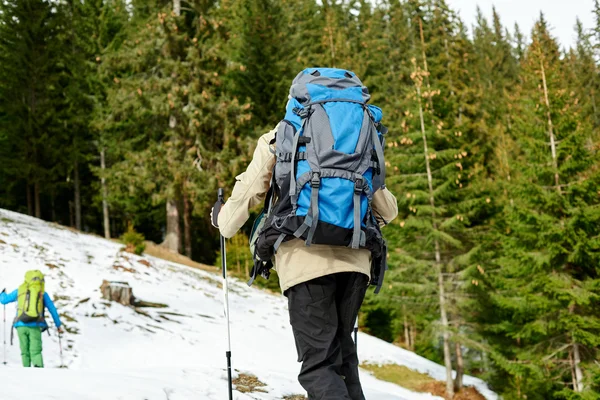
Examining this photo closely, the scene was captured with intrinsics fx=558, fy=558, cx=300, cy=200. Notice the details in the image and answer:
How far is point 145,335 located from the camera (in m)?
11.0

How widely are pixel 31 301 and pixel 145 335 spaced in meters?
3.22

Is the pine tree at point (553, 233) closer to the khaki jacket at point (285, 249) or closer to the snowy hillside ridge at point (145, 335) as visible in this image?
the snowy hillside ridge at point (145, 335)

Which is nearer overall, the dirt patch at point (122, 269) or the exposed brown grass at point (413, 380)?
the exposed brown grass at point (413, 380)

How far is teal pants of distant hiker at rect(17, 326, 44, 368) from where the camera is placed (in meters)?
8.08

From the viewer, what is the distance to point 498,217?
862 inches

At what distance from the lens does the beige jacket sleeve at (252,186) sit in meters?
3.11

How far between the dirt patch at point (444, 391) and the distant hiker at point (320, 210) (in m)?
13.3

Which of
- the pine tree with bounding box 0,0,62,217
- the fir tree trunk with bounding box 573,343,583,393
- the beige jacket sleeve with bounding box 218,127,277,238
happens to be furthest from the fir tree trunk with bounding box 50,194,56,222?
the beige jacket sleeve with bounding box 218,127,277,238

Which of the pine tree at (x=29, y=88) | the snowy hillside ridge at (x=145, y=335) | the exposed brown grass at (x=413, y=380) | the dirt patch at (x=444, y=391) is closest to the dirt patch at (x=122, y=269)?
the snowy hillside ridge at (x=145, y=335)

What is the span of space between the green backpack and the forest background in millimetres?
11713

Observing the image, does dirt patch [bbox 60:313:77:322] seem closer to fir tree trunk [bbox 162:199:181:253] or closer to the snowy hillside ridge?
the snowy hillside ridge

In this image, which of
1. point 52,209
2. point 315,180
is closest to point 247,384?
point 315,180

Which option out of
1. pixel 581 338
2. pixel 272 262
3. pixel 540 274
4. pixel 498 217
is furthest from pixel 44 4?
pixel 272 262

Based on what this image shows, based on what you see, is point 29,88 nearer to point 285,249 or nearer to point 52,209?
point 52,209
